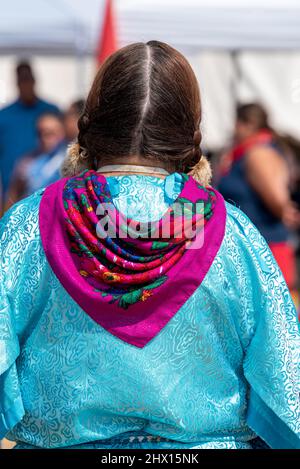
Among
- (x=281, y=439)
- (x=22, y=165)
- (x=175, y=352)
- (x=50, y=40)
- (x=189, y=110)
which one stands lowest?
(x=22, y=165)

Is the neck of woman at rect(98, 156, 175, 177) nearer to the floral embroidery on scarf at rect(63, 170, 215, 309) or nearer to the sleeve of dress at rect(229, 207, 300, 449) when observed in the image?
the floral embroidery on scarf at rect(63, 170, 215, 309)

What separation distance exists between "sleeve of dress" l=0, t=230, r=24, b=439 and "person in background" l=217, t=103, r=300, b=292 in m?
3.71

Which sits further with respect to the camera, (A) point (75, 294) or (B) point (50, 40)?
(B) point (50, 40)

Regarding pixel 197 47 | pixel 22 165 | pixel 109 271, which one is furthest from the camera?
pixel 197 47

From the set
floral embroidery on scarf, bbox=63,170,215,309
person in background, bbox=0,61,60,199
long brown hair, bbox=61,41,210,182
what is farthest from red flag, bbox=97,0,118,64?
floral embroidery on scarf, bbox=63,170,215,309

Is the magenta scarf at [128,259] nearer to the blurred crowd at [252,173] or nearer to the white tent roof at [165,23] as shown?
the blurred crowd at [252,173]

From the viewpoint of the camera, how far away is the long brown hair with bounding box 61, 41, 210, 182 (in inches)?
74.2

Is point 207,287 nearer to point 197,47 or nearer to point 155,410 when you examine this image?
point 155,410

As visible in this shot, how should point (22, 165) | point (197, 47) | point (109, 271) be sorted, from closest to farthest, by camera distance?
point (109, 271) < point (22, 165) < point (197, 47)

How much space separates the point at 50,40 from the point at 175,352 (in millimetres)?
6273

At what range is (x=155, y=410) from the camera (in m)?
1.85

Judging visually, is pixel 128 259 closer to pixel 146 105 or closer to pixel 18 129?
pixel 146 105

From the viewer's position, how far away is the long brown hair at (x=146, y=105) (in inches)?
74.2

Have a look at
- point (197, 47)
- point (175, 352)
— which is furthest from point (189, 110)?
point (197, 47)
